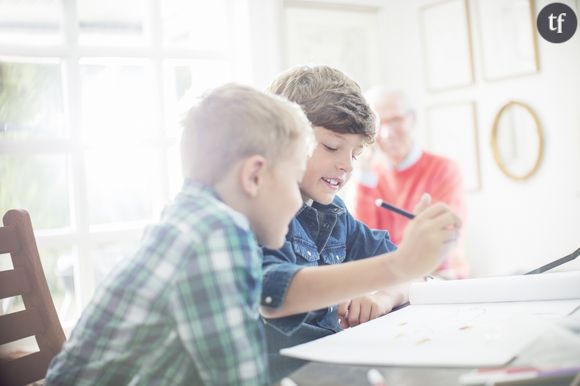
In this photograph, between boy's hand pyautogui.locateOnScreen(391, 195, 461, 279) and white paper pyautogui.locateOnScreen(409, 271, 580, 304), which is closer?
boy's hand pyautogui.locateOnScreen(391, 195, 461, 279)

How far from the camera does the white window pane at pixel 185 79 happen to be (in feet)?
8.70

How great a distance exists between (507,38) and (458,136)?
1.74 feet

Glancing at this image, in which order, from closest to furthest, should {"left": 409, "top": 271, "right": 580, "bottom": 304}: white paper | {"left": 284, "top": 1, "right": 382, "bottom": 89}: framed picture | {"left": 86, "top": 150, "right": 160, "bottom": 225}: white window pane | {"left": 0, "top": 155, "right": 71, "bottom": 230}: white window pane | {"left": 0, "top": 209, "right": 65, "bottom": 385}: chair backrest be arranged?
1. {"left": 409, "top": 271, "right": 580, "bottom": 304}: white paper
2. {"left": 0, "top": 209, "right": 65, "bottom": 385}: chair backrest
3. {"left": 0, "top": 155, "right": 71, "bottom": 230}: white window pane
4. {"left": 86, "top": 150, "right": 160, "bottom": 225}: white window pane
5. {"left": 284, "top": 1, "right": 382, "bottom": 89}: framed picture

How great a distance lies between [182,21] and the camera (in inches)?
106

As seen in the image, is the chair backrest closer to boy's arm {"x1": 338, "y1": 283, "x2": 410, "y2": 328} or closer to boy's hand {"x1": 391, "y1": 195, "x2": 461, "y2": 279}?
boy's arm {"x1": 338, "y1": 283, "x2": 410, "y2": 328}

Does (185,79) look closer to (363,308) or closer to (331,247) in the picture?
(331,247)

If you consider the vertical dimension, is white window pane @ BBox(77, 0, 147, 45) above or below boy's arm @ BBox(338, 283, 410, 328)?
above

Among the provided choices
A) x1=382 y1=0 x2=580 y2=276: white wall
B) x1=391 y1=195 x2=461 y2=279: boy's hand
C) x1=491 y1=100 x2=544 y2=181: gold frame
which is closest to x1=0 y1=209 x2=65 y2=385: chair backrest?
x1=391 y1=195 x2=461 y2=279: boy's hand

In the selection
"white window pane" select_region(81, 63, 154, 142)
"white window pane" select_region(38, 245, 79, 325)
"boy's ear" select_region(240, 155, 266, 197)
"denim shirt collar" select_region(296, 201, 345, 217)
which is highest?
"white window pane" select_region(81, 63, 154, 142)

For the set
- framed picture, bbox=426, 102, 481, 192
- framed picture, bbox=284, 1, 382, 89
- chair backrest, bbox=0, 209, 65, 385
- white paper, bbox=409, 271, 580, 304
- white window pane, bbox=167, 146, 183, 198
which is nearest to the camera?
white paper, bbox=409, 271, 580, 304

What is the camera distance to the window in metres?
2.34

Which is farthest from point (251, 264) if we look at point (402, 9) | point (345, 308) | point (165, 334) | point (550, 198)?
point (402, 9)

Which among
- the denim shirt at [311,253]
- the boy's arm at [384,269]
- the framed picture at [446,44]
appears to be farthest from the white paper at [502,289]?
the framed picture at [446,44]

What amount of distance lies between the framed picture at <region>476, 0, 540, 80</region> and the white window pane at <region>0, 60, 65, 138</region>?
1955 millimetres
